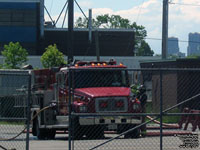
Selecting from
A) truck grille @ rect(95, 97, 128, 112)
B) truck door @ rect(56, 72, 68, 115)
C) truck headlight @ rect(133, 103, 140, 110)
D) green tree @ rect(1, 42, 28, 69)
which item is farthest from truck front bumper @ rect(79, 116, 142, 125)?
green tree @ rect(1, 42, 28, 69)

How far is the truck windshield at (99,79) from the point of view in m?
16.5

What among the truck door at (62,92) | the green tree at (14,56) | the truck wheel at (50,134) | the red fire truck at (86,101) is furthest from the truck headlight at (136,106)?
the green tree at (14,56)

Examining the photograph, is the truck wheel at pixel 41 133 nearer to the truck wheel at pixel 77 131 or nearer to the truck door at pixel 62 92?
the truck door at pixel 62 92

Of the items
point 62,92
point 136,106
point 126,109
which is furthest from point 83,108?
point 62,92

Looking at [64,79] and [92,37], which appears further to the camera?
[92,37]

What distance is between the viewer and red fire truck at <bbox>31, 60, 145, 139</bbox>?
14.2 m

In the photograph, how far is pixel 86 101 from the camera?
17109mm

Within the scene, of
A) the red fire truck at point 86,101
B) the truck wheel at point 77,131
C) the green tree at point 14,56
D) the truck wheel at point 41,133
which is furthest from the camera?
the green tree at point 14,56

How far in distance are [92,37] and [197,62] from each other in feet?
129

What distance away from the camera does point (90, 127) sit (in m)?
14.5

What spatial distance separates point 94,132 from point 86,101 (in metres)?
2.74

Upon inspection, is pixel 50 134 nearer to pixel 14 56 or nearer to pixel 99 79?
pixel 99 79

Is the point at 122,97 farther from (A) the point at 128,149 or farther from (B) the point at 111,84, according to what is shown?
(A) the point at 128,149

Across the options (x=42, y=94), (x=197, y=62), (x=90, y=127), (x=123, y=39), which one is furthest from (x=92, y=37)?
(x=90, y=127)
